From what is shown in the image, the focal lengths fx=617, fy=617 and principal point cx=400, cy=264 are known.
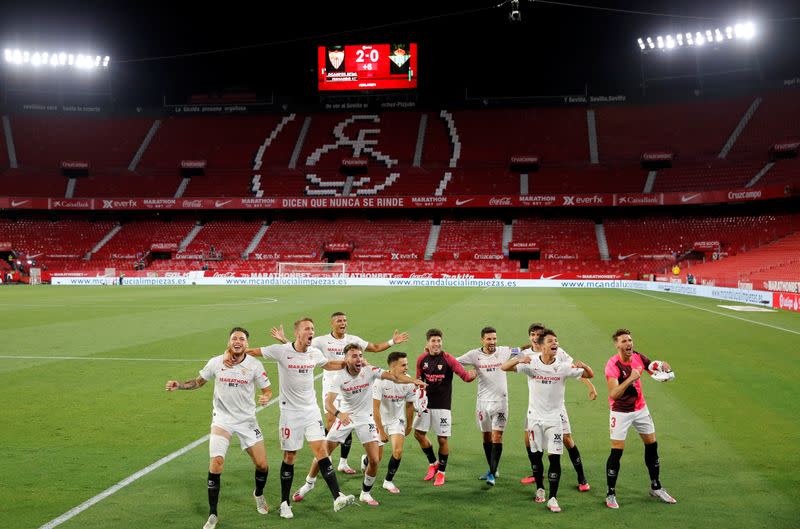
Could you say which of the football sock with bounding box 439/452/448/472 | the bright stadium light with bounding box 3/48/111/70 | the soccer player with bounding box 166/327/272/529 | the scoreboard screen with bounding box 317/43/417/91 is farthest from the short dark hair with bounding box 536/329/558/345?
the bright stadium light with bounding box 3/48/111/70

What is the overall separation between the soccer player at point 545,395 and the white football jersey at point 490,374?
448 millimetres

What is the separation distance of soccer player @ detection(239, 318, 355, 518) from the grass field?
0.35 metres

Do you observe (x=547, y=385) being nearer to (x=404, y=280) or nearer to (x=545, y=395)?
(x=545, y=395)

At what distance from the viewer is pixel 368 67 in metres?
68.1

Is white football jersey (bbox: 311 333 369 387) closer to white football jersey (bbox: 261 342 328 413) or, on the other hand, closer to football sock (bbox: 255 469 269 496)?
white football jersey (bbox: 261 342 328 413)

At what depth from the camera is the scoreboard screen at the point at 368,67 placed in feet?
219

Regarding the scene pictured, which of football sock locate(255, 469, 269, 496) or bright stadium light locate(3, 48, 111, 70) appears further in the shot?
bright stadium light locate(3, 48, 111, 70)

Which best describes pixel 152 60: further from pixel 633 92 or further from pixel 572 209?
pixel 633 92

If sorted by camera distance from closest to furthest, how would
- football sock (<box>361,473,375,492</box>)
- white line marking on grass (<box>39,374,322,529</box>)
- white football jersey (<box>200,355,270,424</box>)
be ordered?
1. white line marking on grass (<box>39,374,322,529</box>)
2. white football jersey (<box>200,355,270,424</box>)
3. football sock (<box>361,473,375,492</box>)

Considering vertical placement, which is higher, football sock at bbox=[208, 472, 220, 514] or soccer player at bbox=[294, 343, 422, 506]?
soccer player at bbox=[294, 343, 422, 506]

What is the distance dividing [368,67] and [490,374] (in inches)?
2541

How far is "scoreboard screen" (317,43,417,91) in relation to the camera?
219 feet

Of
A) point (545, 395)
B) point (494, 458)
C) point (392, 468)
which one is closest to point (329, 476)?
point (392, 468)

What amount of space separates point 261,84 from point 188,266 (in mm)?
27837
